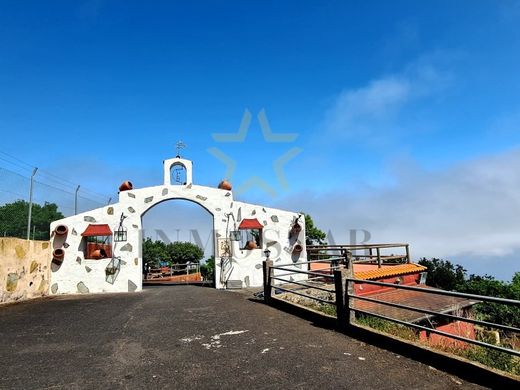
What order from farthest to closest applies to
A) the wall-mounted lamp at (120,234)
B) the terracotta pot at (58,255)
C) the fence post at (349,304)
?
the wall-mounted lamp at (120,234) → the terracotta pot at (58,255) → the fence post at (349,304)

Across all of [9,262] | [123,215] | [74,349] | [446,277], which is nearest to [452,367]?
[74,349]

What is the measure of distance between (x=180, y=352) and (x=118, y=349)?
988mm

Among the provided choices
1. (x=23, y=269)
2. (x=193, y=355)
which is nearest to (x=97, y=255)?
(x=23, y=269)

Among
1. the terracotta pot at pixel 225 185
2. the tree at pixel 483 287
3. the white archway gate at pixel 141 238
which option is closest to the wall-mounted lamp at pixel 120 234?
the white archway gate at pixel 141 238

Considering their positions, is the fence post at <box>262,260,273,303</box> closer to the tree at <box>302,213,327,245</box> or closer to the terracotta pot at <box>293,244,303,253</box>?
the terracotta pot at <box>293,244,303,253</box>

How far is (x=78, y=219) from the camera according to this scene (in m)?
13.1

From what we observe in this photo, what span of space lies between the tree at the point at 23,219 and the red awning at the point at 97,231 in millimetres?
1309

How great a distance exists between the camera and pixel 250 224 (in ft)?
45.4

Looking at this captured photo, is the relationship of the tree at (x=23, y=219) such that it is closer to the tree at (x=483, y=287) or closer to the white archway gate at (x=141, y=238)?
the white archway gate at (x=141, y=238)

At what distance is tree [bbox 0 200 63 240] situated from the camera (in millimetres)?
10555

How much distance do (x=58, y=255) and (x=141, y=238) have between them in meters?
2.81

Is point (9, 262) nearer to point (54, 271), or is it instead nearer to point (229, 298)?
point (54, 271)

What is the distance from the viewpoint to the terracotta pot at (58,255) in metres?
12.6

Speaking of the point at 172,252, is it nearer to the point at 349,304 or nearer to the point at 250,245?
the point at 250,245
